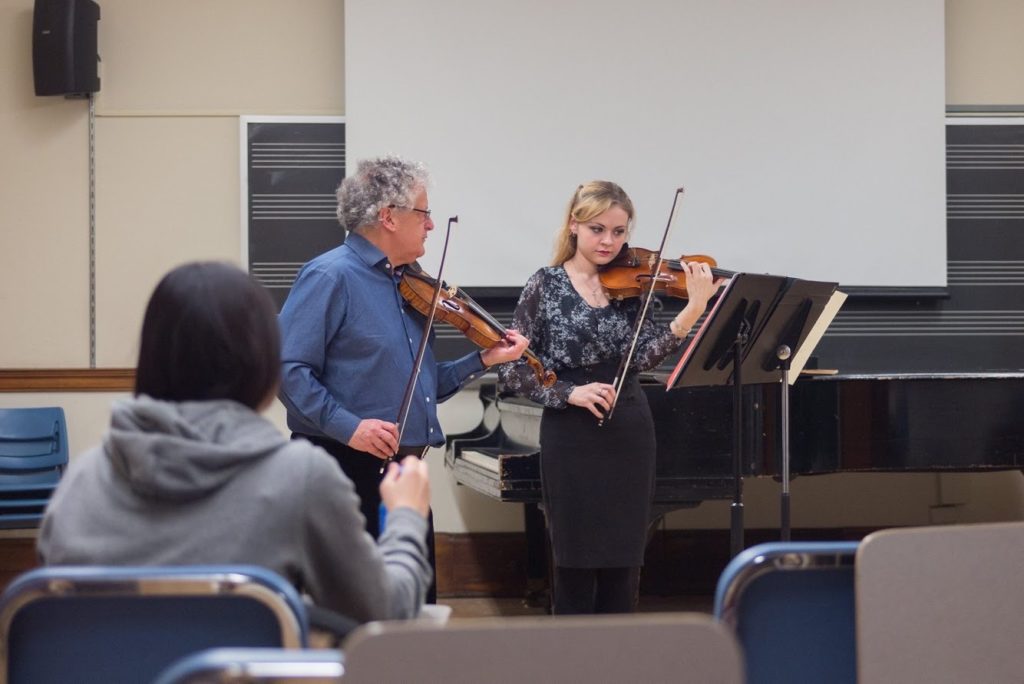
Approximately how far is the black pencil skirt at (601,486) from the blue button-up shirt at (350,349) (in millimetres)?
405

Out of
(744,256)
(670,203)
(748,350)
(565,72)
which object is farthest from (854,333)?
(748,350)

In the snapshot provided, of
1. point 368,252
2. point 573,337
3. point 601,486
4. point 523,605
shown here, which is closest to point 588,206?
point 573,337

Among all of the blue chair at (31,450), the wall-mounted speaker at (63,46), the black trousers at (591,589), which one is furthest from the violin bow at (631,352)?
the wall-mounted speaker at (63,46)

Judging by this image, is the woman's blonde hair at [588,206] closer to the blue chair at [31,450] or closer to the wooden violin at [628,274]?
the wooden violin at [628,274]

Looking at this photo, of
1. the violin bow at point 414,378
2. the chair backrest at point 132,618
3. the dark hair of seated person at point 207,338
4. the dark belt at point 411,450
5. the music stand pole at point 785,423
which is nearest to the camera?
the chair backrest at point 132,618

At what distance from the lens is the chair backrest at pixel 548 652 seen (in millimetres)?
1036

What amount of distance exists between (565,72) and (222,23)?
4.91 ft

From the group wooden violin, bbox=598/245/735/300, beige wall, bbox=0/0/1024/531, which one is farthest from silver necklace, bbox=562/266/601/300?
beige wall, bbox=0/0/1024/531

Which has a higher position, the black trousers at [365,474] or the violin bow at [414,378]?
the violin bow at [414,378]

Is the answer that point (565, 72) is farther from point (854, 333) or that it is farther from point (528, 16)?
point (854, 333)

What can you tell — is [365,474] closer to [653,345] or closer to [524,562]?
[653,345]

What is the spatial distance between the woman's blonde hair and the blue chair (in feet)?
8.14

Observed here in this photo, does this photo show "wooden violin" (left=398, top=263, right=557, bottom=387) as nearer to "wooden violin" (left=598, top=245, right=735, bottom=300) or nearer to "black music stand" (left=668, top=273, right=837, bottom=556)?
"wooden violin" (left=598, top=245, right=735, bottom=300)

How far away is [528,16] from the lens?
16.8 feet
